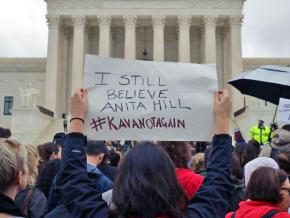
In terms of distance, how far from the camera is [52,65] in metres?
52.8

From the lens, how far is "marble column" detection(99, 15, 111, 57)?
52344 millimetres

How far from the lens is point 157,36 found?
53.0 meters

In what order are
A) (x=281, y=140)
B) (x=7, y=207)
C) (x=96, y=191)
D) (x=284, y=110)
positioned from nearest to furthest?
(x=7, y=207) < (x=96, y=191) < (x=281, y=140) < (x=284, y=110)

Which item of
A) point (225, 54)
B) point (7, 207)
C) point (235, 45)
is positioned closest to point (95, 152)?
point (7, 207)

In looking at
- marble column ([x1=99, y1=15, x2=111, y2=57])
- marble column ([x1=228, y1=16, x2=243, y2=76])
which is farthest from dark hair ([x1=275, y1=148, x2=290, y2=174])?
marble column ([x1=228, y1=16, x2=243, y2=76])

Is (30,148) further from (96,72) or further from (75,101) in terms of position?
(75,101)

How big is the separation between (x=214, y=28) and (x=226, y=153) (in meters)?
51.5

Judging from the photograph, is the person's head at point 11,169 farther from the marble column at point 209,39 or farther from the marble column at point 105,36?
the marble column at point 209,39

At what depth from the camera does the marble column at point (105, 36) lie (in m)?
52.3

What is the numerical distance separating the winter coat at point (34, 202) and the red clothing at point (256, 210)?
2.49 meters

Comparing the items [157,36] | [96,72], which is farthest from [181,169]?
[157,36]

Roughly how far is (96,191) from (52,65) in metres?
50.6

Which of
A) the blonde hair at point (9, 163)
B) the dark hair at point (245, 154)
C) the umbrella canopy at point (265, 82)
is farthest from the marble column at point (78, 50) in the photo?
the blonde hair at point (9, 163)

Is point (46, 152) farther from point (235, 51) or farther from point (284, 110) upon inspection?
point (235, 51)
